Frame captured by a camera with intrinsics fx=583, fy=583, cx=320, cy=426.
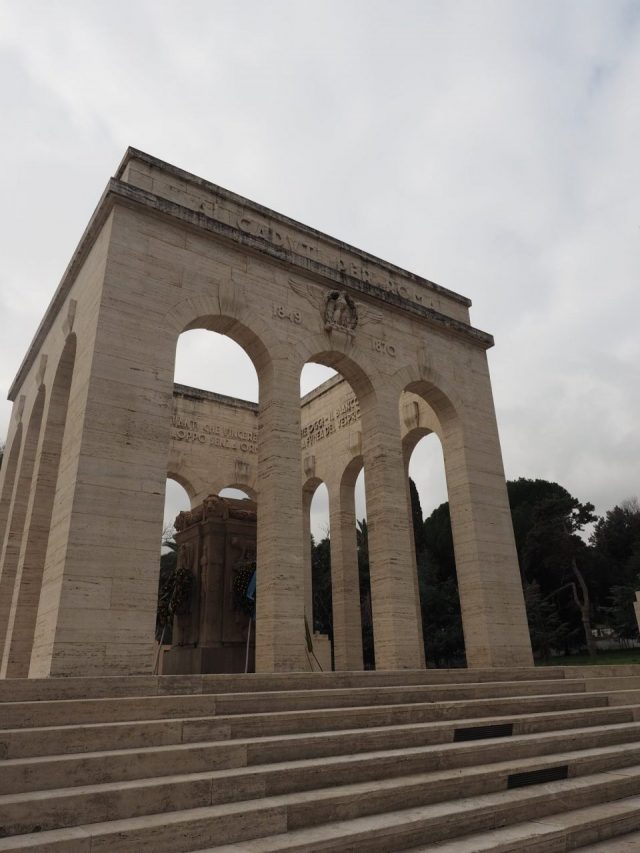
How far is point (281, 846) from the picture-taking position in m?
3.79

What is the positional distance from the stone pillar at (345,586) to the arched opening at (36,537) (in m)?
8.50

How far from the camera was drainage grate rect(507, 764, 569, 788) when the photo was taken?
17.5ft

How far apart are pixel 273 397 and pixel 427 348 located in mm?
5093

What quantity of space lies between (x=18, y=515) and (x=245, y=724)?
11.3m

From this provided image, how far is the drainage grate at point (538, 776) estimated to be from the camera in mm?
5348

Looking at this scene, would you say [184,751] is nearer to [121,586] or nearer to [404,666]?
[121,586]

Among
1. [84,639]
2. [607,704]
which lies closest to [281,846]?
[84,639]

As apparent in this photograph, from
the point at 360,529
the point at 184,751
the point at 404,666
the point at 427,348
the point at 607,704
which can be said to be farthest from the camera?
the point at 360,529

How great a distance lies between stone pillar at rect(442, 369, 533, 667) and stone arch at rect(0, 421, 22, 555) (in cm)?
1179

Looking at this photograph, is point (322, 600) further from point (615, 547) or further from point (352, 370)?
point (615, 547)

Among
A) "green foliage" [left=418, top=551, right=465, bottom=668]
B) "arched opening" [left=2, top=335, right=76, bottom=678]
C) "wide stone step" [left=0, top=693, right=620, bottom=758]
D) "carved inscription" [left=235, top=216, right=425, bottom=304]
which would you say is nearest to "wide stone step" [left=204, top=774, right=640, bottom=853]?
"wide stone step" [left=0, top=693, right=620, bottom=758]

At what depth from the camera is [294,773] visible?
15.5 ft

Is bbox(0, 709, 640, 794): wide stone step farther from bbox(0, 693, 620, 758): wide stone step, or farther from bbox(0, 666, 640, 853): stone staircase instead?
bbox(0, 693, 620, 758): wide stone step

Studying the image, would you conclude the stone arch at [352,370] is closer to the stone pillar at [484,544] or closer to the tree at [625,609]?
the stone pillar at [484,544]
